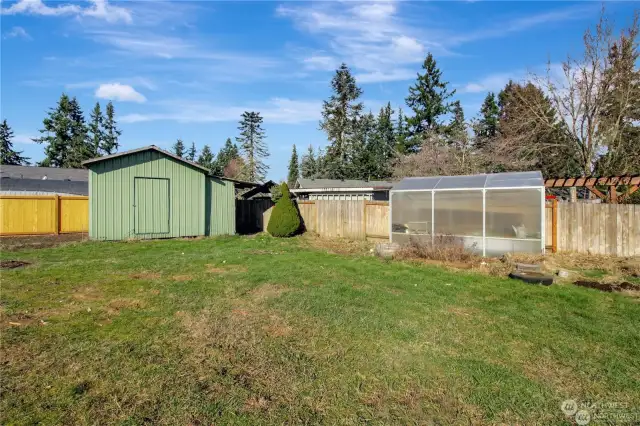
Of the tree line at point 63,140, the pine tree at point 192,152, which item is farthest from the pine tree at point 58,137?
the pine tree at point 192,152

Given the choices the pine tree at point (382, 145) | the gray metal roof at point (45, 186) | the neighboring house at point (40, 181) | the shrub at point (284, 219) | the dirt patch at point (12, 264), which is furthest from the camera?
the pine tree at point (382, 145)

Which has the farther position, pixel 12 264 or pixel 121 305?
pixel 12 264

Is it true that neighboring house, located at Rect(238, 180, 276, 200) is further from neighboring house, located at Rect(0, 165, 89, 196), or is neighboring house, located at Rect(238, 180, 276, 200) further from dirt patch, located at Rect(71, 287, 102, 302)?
neighboring house, located at Rect(0, 165, 89, 196)

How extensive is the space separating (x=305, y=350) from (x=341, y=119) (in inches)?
1483

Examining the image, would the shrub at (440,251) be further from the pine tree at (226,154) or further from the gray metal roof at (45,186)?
the pine tree at (226,154)

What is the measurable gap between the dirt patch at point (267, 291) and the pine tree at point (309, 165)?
39.3m

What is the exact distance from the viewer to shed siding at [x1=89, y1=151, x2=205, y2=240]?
1292 centimetres

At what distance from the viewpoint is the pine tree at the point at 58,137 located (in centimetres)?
4262

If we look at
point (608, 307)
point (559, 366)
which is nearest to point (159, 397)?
point (559, 366)

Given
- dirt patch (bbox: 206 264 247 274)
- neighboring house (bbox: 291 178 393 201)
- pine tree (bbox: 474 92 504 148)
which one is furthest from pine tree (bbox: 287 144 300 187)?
dirt patch (bbox: 206 264 247 274)

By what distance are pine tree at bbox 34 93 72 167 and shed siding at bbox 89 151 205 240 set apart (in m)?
37.3

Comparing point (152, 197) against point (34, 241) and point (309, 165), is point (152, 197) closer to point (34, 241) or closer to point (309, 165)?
point (34, 241)

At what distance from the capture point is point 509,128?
19.6 m

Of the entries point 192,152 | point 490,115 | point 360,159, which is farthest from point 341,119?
point 192,152
